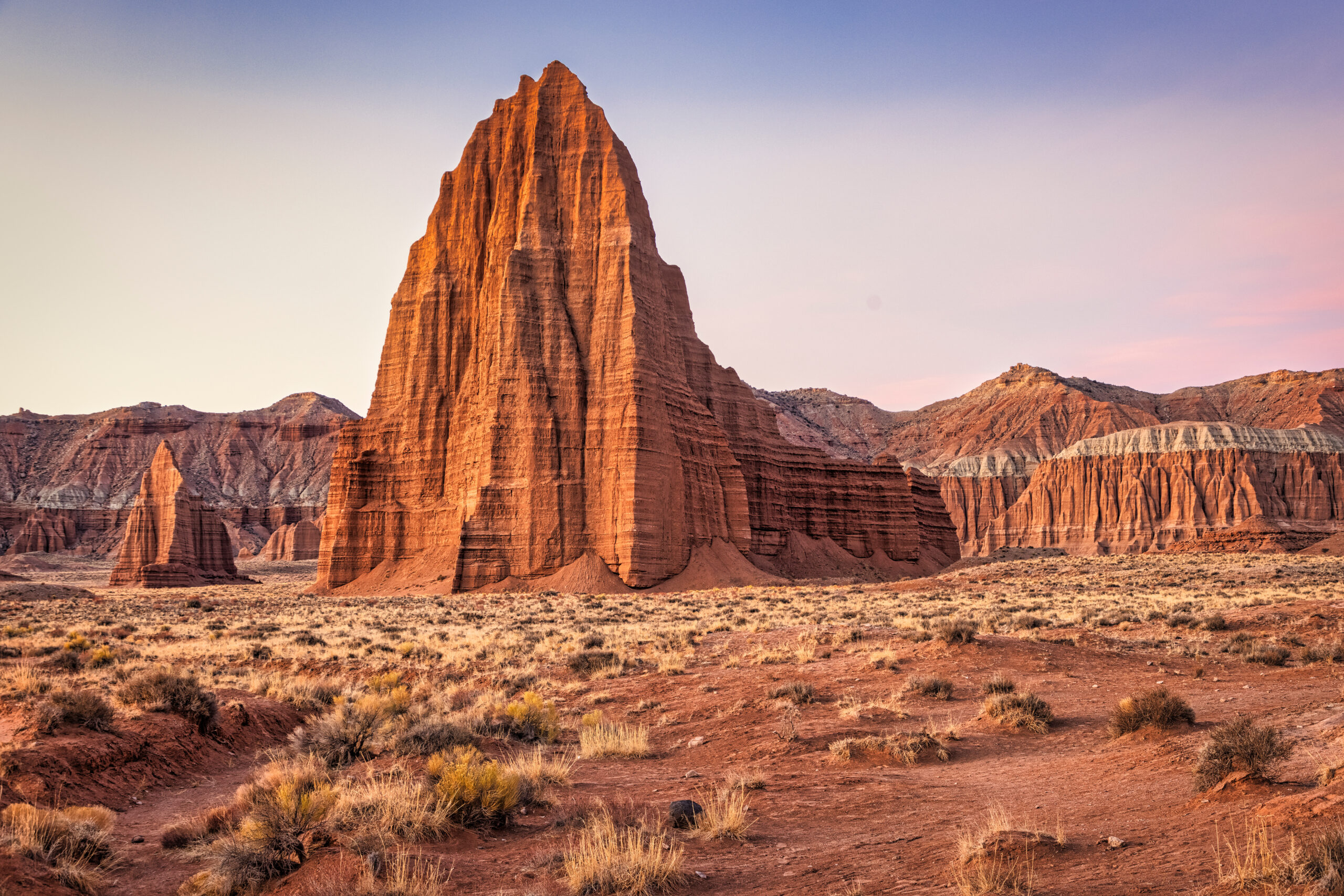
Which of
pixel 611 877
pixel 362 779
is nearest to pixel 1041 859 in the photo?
pixel 611 877

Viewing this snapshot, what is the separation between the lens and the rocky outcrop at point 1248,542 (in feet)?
245

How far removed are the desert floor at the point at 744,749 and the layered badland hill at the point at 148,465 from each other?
136142mm

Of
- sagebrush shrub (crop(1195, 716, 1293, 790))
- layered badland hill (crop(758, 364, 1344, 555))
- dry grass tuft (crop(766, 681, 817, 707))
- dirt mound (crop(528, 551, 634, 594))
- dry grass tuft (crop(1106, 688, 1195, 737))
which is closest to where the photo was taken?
sagebrush shrub (crop(1195, 716, 1293, 790))

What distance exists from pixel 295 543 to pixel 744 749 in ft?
416

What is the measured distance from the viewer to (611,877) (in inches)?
251

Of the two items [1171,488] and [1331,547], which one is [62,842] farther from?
[1171,488]

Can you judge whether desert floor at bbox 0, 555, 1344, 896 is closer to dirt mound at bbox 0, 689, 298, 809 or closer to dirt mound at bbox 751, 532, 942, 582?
dirt mound at bbox 0, 689, 298, 809

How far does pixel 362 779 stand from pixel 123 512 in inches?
6536

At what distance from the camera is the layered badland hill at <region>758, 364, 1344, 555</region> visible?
138 metres

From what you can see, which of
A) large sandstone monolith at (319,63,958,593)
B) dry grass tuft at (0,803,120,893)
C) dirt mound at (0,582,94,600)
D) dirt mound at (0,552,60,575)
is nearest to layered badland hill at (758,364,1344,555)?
large sandstone monolith at (319,63,958,593)

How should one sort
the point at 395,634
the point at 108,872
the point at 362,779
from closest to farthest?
1. the point at 108,872
2. the point at 362,779
3. the point at 395,634

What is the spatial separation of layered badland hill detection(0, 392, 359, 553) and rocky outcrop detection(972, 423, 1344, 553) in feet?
400

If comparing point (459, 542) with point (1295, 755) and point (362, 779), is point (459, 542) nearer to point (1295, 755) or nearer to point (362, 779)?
point (362, 779)

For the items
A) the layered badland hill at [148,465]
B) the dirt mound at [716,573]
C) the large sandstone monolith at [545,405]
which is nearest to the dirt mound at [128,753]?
the dirt mound at [716,573]
